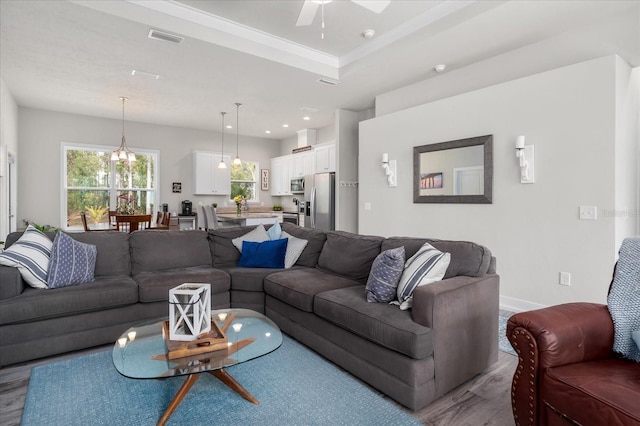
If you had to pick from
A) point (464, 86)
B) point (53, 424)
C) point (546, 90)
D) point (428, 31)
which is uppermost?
point (428, 31)

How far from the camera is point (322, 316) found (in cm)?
254

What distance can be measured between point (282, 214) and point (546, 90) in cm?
591

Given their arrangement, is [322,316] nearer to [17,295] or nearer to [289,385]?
[289,385]

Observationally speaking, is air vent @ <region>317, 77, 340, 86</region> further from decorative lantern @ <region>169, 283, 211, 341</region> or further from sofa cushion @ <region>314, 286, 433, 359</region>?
decorative lantern @ <region>169, 283, 211, 341</region>

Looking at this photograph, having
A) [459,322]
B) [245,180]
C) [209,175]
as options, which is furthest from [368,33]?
[245,180]

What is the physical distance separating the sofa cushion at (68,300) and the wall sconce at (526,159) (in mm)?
3894

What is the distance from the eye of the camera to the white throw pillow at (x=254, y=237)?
12.8 feet

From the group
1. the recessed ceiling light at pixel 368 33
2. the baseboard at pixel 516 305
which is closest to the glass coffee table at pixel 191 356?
the baseboard at pixel 516 305

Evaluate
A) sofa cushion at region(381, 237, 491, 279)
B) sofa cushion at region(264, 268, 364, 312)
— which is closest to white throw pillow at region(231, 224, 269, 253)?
sofa cushion at region(264, 268, 364, 312)

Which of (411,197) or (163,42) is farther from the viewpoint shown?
(411,197)

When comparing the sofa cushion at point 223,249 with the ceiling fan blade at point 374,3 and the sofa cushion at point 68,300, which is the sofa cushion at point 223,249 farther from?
the ceiling fan blade at point 374,3

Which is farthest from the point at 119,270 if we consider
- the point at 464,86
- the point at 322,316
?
the point at 464,86

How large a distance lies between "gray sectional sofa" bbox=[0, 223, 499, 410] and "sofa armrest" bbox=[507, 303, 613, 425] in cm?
47

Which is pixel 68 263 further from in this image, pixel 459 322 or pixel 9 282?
pixel 459 322
